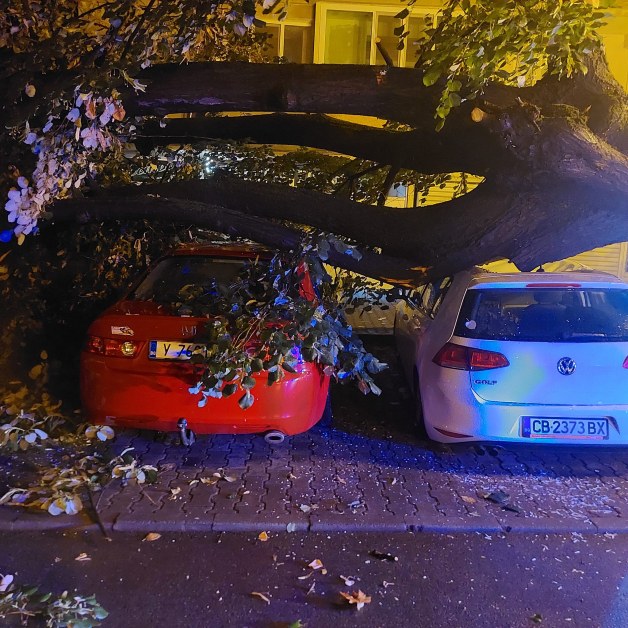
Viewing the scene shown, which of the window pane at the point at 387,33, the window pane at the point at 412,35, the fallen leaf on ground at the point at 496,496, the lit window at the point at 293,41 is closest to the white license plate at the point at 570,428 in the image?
the fallen leaf on ground at the point at 496,496

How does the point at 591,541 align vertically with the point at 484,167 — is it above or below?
below

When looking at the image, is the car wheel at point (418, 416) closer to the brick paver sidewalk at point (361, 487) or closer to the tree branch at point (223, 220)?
the brick paver sidewalk at point (361, 487)

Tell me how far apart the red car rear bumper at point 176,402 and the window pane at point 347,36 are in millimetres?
9547

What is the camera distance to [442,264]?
5.11 m

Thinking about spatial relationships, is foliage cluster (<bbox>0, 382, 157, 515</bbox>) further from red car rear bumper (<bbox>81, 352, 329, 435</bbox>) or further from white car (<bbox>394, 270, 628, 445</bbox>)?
white car (<bbox>394, 270, 628, 445</bbox>)

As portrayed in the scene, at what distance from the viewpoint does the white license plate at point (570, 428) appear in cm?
443

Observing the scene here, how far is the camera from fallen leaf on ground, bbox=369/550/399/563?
11.5 feet

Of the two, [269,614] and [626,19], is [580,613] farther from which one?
[626,19]

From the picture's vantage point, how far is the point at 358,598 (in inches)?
123

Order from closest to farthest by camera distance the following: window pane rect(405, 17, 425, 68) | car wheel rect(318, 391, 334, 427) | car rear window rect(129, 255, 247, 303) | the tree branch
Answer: car rear window rect(129, 255, 247, 303) → the tree branch → car wheel rect(318, 391, 334, 427) → window pane rect(405, 17, 425, 68)

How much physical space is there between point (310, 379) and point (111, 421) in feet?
4.85

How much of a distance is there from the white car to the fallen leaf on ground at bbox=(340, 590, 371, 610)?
5.82 ft

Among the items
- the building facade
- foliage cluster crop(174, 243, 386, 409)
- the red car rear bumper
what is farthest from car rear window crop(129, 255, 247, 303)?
the building facade

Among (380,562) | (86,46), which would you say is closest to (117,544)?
(380,562)
